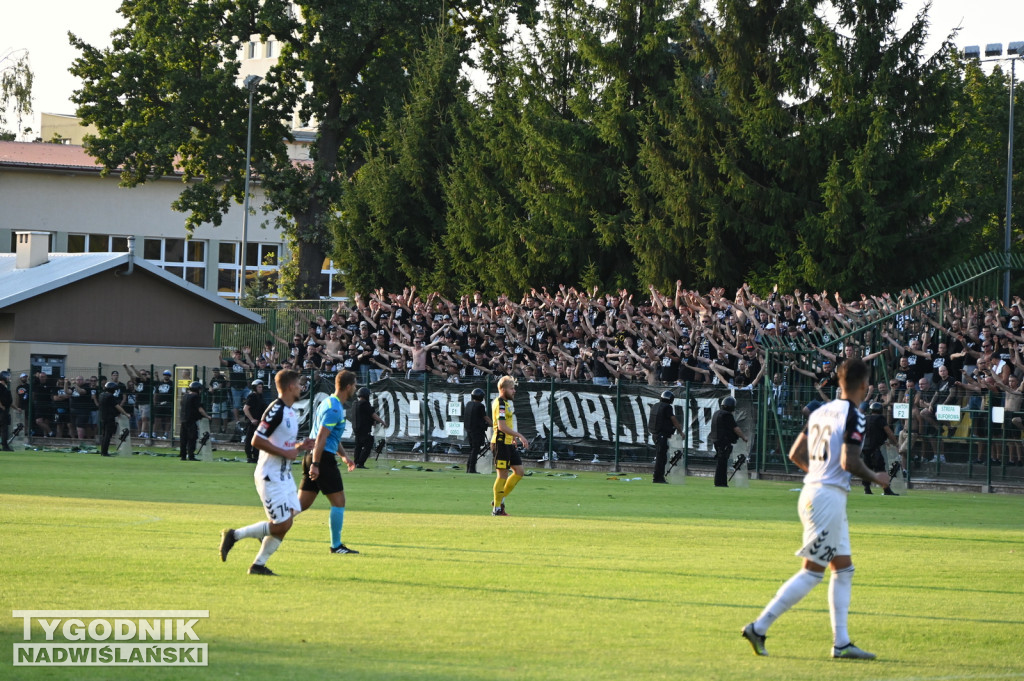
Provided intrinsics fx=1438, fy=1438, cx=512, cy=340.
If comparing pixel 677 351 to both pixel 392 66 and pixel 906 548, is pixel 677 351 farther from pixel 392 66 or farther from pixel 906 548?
pixel 392 66

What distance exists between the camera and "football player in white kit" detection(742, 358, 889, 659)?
895 cm

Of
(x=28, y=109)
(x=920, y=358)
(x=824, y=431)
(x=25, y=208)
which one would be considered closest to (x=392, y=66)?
(x=25, y=208)

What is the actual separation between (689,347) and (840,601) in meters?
22.0

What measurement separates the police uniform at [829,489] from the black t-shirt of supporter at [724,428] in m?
18.9

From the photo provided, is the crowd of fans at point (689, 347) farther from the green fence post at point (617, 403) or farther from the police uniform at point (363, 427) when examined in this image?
the police uniform at point (363, 427)

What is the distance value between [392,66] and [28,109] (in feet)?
133

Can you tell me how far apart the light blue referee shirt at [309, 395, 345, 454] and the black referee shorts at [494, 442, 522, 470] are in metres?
5.64

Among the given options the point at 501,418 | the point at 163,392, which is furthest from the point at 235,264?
the point at 501,418

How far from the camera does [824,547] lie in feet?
29.4

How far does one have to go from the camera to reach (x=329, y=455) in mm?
14500

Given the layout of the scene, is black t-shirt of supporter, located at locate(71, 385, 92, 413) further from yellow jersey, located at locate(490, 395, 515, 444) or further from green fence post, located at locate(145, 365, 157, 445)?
yellow jersey, located at locate(490, 395, 515, 444)

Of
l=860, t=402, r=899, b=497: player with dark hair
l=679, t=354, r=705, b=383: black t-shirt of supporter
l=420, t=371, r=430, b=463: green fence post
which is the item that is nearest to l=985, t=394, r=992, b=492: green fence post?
l=860, t=402, r=899, b=497: player with dark hair

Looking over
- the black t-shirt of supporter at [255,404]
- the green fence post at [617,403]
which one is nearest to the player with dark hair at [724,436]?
the green fence post at [617,403]

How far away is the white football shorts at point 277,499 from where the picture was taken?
12234mm
